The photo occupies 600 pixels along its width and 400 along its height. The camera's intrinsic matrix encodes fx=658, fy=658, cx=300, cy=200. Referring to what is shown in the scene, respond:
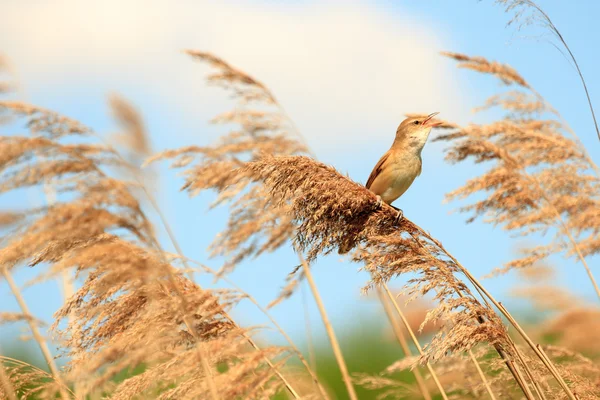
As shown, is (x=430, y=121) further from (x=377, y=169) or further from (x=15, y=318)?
(x=15, y=318)

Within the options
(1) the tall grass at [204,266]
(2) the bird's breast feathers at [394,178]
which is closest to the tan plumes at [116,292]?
(1) the tall grass at [204,266]

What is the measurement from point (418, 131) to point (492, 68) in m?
0.74

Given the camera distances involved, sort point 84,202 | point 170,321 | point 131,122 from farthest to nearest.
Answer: point 131,122 < point 170,321 < point 84,202

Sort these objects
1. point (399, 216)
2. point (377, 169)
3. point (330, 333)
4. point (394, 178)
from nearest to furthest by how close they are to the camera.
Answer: point (330, 333), point (399, 216), point (394, 178), point (377, 169)

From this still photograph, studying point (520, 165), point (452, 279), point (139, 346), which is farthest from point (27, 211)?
point (520, 165)

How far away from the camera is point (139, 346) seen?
2.65m

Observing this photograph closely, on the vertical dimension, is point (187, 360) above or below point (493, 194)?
below

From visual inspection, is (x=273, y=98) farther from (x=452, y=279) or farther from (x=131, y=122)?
(x=452, y=279)

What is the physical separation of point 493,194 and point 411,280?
1668 millimetres

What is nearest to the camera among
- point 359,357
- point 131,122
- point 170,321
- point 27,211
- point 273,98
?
point 27,211

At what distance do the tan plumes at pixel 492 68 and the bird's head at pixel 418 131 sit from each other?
421 mm

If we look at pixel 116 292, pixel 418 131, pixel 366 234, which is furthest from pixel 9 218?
pixel 418 131

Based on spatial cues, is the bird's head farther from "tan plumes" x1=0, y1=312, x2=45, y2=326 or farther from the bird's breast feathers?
"tan plumes" x1=0, y1=312, x2=45, y2=326

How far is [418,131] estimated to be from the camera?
4691mm
